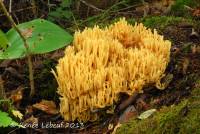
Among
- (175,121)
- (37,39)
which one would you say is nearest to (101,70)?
(37,39)

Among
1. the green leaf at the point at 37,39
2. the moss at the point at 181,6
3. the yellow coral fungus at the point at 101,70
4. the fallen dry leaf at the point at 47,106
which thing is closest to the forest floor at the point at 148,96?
the fallen dry leaf at the point at 47,106

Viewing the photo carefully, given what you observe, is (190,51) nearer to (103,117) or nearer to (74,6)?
(103,117)

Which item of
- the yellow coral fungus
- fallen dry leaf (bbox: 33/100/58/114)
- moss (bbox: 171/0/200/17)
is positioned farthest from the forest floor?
moss (bbox: 171/0/200/17)

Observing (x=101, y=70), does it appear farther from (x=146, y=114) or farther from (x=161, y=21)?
(x=161, y=21)

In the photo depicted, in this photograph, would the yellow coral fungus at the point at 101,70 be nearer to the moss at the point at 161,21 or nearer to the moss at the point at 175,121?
the moss at the point at 175,121

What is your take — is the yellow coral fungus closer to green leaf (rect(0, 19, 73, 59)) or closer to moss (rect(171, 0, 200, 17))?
green leaf (rect(0, 19, 73, 59))

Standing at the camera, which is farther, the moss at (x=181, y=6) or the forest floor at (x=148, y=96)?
the moss at (x=181, y=6)

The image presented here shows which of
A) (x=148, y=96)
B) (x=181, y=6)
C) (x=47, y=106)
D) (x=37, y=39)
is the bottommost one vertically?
(x=47, y=106)
